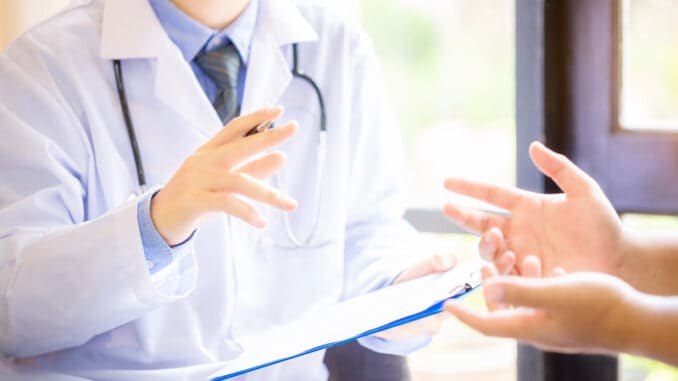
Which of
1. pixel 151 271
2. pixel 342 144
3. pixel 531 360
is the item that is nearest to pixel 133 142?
pixel 151 271

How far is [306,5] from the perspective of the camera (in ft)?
5.06

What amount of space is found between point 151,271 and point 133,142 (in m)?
0.22

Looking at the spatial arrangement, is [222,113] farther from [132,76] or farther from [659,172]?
[659,172]

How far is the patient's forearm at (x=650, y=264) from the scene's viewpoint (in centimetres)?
111

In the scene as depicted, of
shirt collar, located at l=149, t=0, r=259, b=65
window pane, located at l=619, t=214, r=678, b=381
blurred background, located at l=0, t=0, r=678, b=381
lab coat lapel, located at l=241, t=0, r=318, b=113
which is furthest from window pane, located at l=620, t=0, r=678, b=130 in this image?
shirt collar, located at l=149, t=0, r=259, b=65

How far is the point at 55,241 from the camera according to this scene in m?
1.13

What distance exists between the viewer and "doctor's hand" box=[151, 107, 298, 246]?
3.36 ft

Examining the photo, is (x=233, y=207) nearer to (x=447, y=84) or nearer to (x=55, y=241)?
(x=55, y=241)

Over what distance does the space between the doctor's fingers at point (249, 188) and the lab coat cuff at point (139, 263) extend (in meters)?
0.12

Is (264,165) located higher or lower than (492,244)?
→ higher

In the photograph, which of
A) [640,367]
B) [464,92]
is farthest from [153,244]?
[640,367]

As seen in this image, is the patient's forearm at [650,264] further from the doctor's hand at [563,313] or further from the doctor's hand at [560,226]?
the doctor's hand at [563,313]

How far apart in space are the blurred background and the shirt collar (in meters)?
0.59

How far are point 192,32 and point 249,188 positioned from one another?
437 mm
